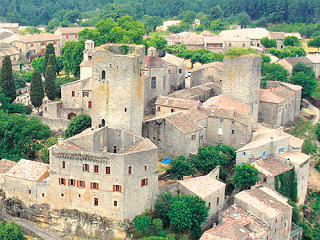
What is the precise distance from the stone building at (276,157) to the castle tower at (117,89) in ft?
42.4

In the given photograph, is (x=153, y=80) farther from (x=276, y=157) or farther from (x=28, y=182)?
(x=28, y=182)

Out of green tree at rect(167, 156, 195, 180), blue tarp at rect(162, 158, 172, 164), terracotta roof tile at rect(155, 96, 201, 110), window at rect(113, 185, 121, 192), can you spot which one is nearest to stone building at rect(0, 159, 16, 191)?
window at rect(113, 185, 121, 192)

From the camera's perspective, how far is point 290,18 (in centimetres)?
16038

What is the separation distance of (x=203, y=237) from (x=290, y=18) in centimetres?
11932

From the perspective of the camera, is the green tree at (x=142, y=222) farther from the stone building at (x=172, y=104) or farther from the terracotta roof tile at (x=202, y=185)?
the stone building at (x=172, y=104)

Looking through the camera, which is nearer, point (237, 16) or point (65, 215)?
point (65, 215)

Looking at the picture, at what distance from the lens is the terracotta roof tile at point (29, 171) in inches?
2274

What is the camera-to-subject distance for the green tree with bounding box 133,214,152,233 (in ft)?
176

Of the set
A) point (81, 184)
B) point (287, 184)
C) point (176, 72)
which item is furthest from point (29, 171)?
point (176, 72)

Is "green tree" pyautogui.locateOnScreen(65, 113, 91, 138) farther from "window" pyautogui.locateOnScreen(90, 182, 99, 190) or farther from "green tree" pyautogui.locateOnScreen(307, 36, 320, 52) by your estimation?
"green tree" pyautogui.locateOnScreen(307, 36, 320, 52)

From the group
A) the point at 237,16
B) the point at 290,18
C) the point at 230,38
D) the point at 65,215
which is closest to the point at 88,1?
the point at 237,16

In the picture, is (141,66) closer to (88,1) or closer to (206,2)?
(206,2)

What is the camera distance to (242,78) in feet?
246

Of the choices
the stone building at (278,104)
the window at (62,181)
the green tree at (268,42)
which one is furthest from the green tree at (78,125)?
the green tree at (268,42)
